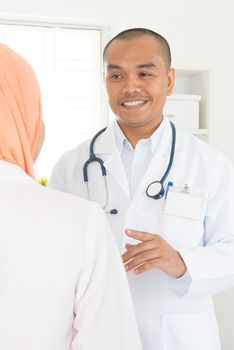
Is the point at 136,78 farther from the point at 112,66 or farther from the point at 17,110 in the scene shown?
the point at 17,110

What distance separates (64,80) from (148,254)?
1.84 m

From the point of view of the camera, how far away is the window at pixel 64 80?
8.72ft

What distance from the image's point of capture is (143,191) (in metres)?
1.32

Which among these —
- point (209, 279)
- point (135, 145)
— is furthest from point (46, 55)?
point (209, 279)

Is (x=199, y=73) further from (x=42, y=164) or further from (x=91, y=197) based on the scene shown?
(x=91, y=197)

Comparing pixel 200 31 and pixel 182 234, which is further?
pixel 200 31

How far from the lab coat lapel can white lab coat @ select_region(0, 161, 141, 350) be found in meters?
0.63

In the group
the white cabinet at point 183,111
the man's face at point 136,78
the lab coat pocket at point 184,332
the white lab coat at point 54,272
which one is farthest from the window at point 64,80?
the white lab coat at point 54,272

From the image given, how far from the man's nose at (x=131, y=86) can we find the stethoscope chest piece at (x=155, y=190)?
28 centimetres

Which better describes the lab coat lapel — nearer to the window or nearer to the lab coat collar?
the lab coat collar

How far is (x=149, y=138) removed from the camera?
1.41 metres

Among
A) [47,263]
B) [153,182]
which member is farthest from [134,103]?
[47,263]

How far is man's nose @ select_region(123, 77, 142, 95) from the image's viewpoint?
133cm

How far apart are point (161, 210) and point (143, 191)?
78mm
